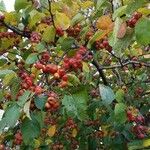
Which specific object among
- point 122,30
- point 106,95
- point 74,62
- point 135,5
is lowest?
point 106,95

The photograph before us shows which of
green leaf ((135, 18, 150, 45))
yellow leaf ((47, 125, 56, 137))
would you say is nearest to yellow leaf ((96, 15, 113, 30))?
green leaf ((135, 18, 150, 45))

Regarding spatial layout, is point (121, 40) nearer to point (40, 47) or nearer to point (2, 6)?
point (40, 47)

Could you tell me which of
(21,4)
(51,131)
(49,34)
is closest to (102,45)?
(49,34)

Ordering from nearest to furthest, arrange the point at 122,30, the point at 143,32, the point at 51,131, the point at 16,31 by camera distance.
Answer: the point at 143,32 → the point at 122,30 → the point at 16,31 → the point at 51,131

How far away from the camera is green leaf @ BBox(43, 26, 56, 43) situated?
227 centimetres

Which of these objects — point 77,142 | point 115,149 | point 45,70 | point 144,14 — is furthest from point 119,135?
point 144,14

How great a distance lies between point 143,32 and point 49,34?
0.85 m

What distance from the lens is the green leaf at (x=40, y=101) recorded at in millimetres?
1884

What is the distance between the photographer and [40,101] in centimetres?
190

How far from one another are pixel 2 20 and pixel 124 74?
5.57 feet

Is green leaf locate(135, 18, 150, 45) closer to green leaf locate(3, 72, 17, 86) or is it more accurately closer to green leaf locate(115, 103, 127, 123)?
green leaf locate(3, 72, 17, 86)

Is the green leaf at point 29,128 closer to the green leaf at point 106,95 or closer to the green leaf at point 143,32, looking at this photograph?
the green leaf at point 106,95

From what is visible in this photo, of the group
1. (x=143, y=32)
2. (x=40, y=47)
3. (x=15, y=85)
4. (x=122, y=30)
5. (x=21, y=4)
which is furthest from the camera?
(x=21, y=4)

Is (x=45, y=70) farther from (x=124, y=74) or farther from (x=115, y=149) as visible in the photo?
(x=124, y=74)
